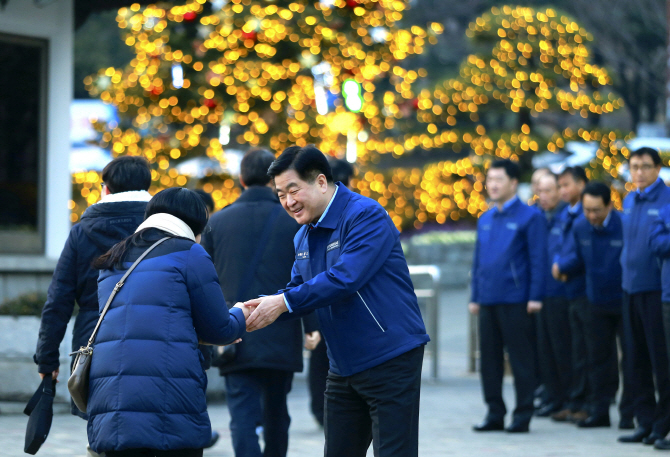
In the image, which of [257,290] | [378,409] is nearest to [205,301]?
[378,409]

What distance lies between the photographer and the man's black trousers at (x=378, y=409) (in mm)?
4191

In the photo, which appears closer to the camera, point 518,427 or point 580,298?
point 518,427

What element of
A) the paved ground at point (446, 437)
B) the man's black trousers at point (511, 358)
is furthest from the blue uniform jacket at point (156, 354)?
the man's black trousers at point (511, 358)

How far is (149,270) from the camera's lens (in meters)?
3.88

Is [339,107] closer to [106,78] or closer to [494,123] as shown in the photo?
[106,78]

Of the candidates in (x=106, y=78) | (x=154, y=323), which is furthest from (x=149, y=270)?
(x=106, y=78)

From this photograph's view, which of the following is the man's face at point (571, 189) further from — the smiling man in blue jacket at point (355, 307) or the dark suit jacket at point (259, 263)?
the smiling man in blue jacket at point (355, 307)

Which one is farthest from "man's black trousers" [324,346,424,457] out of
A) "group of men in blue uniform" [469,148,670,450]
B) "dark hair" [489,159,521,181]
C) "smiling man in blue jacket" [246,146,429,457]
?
"dark hair" [489,159,521,181]

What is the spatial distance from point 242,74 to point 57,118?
3.96 meters

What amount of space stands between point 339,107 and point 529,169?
9342 mm

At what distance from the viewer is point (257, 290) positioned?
5.73m

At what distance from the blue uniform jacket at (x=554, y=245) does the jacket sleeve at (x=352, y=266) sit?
204 inches

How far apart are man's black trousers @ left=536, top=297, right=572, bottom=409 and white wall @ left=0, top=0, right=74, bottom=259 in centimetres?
503

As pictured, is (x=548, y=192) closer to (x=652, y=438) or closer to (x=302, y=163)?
(x=652, y=438)
